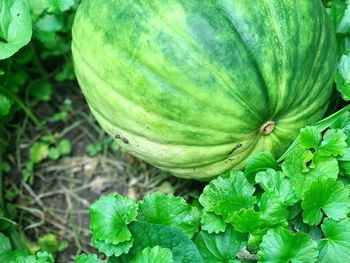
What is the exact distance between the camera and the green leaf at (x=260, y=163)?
167cm

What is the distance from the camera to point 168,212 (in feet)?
5.56

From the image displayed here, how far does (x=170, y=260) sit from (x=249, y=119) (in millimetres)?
416

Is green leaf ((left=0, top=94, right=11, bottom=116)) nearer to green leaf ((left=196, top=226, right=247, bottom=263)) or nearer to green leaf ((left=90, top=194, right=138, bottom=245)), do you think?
green leaf ((left=90, top=194, right=138, bottom=245))

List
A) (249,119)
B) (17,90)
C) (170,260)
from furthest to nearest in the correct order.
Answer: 1. (17,90)
2. (249,119)
3. (170,260)

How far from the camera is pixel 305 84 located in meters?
1.71

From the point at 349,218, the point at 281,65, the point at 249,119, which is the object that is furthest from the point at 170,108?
the point at 349,218

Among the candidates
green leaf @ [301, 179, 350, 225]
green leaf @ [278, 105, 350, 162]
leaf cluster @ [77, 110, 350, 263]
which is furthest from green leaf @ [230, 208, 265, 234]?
green leaf @ [278, 105, 350, 162]

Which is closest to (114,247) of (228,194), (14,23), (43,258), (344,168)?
(43,258)

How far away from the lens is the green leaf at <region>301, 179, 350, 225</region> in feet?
5.16

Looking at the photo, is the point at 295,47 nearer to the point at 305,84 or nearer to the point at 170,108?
the point at 305,84

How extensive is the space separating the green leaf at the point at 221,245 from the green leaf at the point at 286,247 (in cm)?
12

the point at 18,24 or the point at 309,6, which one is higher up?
the point at 309,6

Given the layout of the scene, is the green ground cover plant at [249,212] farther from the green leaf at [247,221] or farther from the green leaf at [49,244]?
the green leaf at [49,244]

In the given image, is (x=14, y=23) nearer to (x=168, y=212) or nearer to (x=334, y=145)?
(x=168, y=212)
